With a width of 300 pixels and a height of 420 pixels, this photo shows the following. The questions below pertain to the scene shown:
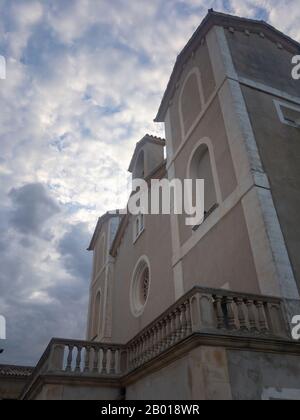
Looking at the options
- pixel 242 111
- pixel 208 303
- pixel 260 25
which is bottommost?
pixel 208 303

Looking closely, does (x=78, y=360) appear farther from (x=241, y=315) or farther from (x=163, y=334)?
Result: (x=241, y=315)

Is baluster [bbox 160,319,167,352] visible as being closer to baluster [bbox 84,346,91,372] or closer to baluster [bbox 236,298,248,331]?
baluster [bbox 236,298,248,331]

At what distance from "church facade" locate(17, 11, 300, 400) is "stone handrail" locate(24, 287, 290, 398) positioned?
0.9 inches

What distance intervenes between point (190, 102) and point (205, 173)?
3596 mm

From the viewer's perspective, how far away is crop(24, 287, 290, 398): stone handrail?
20.8ft

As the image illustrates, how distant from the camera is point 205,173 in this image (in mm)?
11820

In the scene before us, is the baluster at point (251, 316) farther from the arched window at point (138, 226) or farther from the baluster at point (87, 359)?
the arched window at point (138, 226)

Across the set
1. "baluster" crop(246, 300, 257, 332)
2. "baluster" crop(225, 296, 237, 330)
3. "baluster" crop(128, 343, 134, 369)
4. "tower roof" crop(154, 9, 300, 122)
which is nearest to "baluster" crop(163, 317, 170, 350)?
"baluster" crop(225, 296, 237, 330)

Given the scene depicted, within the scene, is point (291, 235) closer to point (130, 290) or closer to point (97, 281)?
point (130, 290)

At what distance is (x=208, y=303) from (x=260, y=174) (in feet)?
12.8
